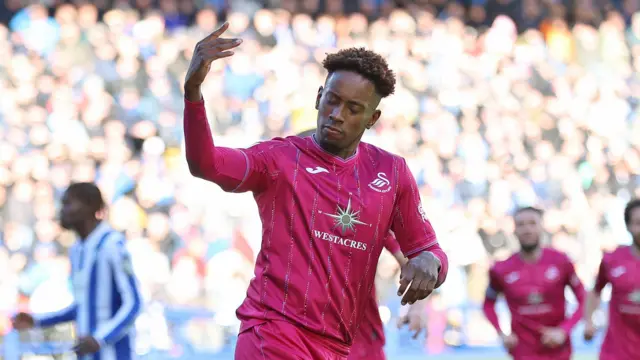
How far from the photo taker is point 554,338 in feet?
19.9

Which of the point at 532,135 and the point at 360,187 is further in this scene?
the point at 532,135

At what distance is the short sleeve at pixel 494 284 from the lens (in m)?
6.76

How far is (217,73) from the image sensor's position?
11.4 meters

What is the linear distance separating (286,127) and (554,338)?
227 inches

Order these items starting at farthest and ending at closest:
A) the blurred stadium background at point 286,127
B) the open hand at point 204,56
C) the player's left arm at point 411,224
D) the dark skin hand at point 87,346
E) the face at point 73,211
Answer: the blurred stadium background at point 286,127 < the face at point 73,211 < the dark skin hand at point 87,346 < the player's left arm at point 411,224 < the open hand at point 204,56

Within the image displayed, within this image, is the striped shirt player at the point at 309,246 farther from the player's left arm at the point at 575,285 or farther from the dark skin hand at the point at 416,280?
the player's left arm at the point at 575,285

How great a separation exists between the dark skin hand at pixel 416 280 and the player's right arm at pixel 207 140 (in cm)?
60

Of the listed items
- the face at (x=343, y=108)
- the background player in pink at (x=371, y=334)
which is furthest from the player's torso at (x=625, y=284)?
the face at (x=343, y=108)

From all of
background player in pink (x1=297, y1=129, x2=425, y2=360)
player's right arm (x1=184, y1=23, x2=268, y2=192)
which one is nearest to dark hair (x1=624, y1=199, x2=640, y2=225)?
background player in pink (x1=297, y1=129, x2=425, y2=360)

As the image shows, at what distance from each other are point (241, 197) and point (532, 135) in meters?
4.01

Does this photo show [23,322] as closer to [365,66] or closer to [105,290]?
[105,290]

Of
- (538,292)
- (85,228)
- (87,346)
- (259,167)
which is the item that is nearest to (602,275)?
(538,292)

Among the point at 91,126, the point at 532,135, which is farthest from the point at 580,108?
the point at 91,126

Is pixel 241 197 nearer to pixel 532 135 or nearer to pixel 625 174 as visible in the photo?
pixel 532 135
